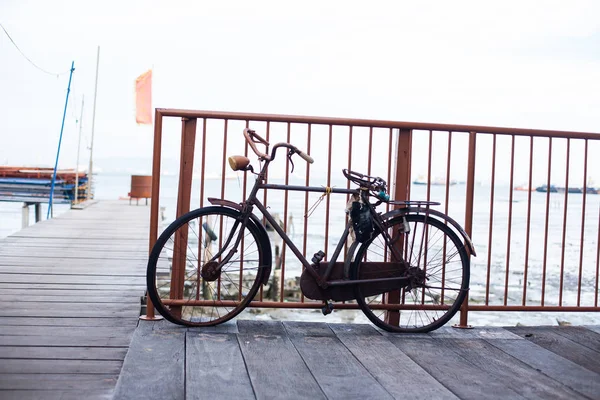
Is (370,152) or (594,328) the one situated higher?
(370,152)

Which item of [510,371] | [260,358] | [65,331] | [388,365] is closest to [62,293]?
[65,331]

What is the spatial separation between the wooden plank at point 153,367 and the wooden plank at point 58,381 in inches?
2.2

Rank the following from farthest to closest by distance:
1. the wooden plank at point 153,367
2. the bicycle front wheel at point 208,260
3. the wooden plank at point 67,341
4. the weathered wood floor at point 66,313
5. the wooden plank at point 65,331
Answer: the bicycle front wheel at point 208,260, the wooden plank at point 65,331, the wooden plank at point 67,341, the weathered wood floor at point 66,313, the wooden plank at point 153,367

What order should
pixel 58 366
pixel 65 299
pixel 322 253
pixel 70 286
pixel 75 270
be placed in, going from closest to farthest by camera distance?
pixel 58 366 → pixel 322 253 → pixel 65 299 → pixel 70 286 → pixel 75 270

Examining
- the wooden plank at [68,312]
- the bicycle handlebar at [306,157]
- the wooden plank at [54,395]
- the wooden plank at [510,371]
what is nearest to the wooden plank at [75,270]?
the wooden plank at [68,312]

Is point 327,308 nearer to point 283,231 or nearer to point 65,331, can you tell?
point 283,231

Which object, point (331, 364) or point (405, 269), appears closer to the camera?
point (331, 364)

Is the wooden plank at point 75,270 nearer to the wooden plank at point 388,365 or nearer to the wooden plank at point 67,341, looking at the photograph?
the wooden plank at point 67,341

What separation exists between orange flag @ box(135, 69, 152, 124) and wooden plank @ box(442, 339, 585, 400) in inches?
626

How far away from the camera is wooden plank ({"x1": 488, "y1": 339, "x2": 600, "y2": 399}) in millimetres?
2590

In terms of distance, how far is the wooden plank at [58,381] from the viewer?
233 cm

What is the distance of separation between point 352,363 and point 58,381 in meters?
1.14

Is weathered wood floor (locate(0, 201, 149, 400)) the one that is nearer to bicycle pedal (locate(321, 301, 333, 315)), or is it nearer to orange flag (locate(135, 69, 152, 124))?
bicycle pedal (locate(321, 301, 333, 315))

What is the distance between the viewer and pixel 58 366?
261cm
